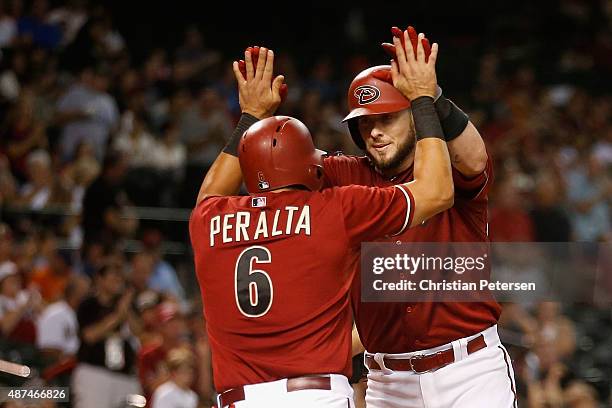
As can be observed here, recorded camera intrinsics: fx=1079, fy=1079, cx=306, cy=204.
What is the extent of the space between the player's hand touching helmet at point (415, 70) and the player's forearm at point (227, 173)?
2.05 feet

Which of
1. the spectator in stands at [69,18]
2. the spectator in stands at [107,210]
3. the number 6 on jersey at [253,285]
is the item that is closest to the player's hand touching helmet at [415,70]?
the number 6 on jersey at [253,285]

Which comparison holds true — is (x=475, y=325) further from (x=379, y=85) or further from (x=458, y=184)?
(x=379, y=85)

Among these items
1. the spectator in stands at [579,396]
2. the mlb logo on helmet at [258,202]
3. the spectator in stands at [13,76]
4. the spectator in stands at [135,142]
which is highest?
the spectator in stands at [13,76]

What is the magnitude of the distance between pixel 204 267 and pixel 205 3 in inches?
378

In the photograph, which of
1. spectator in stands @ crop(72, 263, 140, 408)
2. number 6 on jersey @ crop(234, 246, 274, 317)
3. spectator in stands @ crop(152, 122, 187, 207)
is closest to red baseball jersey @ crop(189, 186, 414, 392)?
number 6 on jersey @ crop(234, 246, 274, 317)

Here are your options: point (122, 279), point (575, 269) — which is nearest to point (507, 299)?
point (575, 269)

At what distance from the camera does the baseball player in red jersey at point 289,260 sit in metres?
3.52

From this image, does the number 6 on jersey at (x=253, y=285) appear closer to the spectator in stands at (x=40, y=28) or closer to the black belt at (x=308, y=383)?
the black belt at (x=308, y=383)

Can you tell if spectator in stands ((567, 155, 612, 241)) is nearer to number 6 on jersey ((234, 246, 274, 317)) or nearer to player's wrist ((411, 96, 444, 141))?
player's wrist ((411, 96, 444, 141))

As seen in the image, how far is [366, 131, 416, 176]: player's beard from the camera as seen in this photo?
160 inches

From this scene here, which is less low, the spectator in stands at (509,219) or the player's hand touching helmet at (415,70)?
the player's hand touching helmet at (415,70)

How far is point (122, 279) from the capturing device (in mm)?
7746

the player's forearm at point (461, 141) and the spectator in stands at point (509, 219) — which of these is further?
the spectator in stands at point (509, 219)

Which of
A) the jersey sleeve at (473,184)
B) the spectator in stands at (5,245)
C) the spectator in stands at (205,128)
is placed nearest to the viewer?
the jersey sleeve at (473,184)
